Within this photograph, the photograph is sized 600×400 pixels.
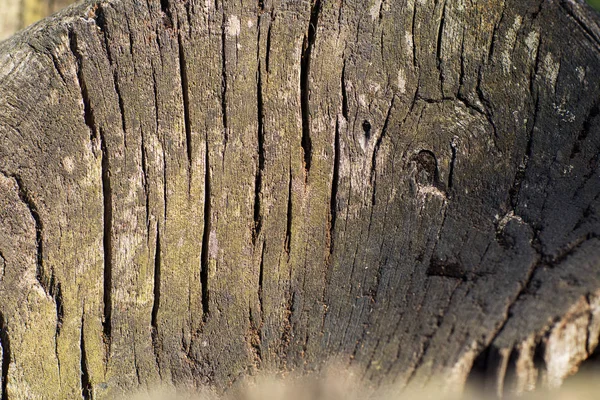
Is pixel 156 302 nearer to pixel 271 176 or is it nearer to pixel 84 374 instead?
pixel 84 374

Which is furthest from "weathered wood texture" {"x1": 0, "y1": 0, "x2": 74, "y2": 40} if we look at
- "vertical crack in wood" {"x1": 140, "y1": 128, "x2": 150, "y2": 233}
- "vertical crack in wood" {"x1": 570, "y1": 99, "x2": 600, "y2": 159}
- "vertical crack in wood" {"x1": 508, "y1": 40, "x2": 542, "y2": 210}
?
"vertical crack in wood" {"x1": 570, "y1": 99, "x2": 600, "y2": 159}

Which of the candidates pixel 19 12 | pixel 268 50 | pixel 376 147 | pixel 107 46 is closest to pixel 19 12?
pixel 19 12

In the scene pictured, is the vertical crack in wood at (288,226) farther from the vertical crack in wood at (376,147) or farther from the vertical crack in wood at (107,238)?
the vertical crack in wood at (107,238)

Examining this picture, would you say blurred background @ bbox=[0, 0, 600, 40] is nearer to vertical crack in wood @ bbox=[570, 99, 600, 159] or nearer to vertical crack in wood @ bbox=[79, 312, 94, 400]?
vertical crack in wood @ bbox=[79, 312, 94, 400]

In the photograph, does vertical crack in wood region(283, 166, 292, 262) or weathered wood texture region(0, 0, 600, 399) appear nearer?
weathered wood texture region(0, 0, 600, 399)

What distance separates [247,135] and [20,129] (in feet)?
1.74

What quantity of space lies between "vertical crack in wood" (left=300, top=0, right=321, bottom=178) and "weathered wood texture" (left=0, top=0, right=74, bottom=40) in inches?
85.5

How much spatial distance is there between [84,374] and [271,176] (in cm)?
68

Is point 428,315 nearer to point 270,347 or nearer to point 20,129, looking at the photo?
point 270,347

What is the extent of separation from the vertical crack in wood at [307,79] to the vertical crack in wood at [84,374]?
0.69 m

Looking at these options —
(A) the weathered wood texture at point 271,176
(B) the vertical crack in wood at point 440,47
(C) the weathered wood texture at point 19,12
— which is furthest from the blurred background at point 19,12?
(B) the vertical crack in wood at point 440,47

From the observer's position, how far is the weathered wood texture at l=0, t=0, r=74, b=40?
10.1ft

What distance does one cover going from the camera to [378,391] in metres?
1.33

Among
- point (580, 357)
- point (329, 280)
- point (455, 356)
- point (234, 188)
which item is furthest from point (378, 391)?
point (234, 188)
